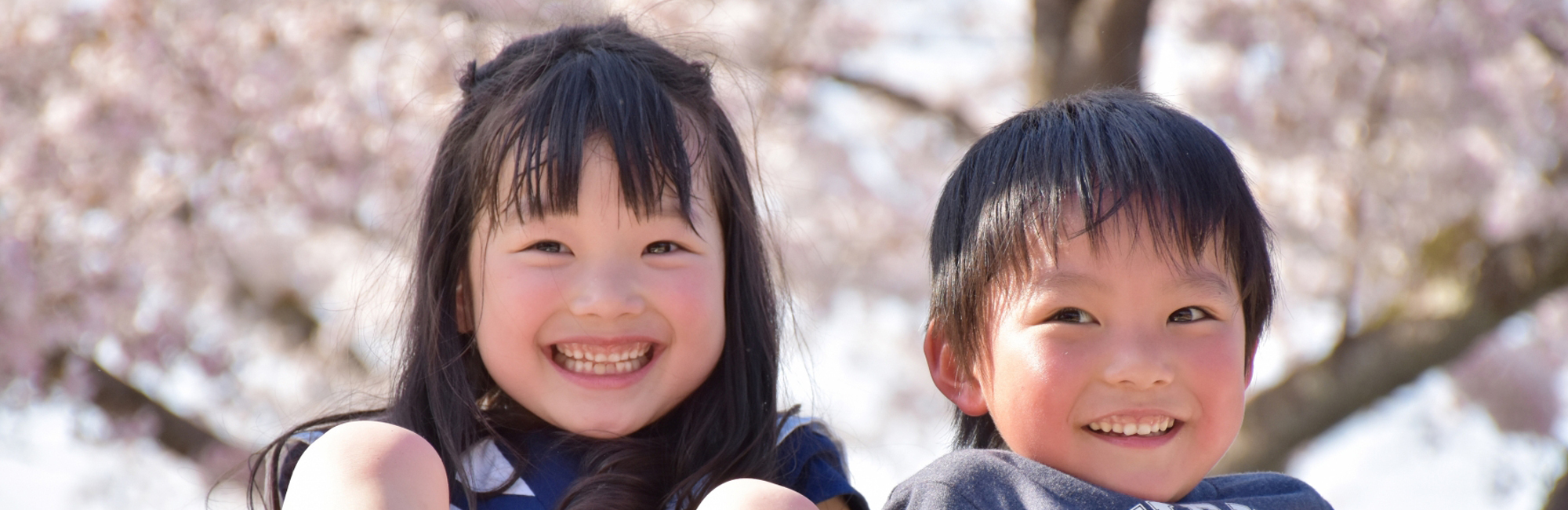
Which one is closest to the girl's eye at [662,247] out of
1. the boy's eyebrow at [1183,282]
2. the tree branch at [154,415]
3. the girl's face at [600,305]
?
the girl's face at [600,305]

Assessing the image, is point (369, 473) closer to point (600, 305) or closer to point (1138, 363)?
point (600, 305)

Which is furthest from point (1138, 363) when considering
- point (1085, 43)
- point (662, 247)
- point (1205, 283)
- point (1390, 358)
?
point (1390, 358)

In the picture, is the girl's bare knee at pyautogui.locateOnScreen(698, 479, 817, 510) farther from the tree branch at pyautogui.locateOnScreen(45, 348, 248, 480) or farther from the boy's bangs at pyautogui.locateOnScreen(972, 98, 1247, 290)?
the tree branch at pyautogui.locateOnScreen(45, 348, 248, 480)

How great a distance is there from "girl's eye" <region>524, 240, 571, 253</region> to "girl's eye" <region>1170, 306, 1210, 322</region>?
30.3 inches

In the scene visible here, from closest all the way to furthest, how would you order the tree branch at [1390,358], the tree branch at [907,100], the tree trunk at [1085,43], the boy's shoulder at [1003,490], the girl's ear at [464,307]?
the boy's shoulder at [1003,490] < the girl's ear at [464,307] < the tree trunk at [1085,43] < the tree branch at [1390,358] < the tree branch at [907,100]

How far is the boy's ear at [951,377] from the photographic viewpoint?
1541 millimetres

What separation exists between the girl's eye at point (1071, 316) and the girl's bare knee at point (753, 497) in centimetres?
35

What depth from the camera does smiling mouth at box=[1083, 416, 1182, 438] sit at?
1.42 meters

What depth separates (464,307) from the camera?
179cm

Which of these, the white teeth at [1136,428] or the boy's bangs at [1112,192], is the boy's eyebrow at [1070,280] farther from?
the white teeth at [1136,428]

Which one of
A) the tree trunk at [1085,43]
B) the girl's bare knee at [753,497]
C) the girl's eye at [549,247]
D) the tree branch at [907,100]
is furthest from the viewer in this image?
the tree branch at [907,100]

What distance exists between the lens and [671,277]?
165 centimetres

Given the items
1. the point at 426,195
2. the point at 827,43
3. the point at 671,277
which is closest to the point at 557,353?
the point at 671,277

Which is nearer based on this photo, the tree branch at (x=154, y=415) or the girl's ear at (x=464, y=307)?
the girl's ear at (x=464, y=307)
